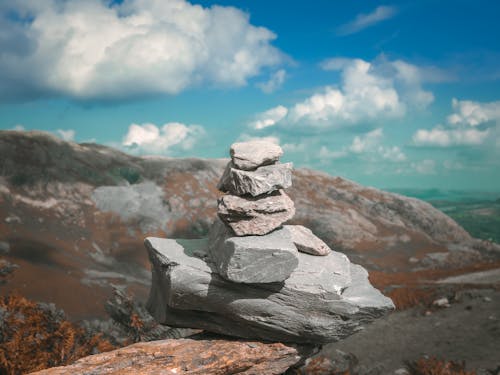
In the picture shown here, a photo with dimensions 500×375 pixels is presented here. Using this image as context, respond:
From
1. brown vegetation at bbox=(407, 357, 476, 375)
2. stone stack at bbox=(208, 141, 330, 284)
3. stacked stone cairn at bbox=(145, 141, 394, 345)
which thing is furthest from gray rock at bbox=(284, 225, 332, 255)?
brown vegetation at bbox=(407, 357, 476, 375)

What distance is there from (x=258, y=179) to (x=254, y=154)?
891mm

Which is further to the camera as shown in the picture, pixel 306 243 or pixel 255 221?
pixel 306 243

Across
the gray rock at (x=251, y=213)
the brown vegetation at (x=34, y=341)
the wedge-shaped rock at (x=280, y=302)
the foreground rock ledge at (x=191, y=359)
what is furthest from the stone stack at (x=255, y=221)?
the brown vegetation at (x=34, y=341)

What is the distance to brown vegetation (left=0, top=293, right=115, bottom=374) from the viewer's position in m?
12.8

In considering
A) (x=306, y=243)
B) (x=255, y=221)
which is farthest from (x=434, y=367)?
(x=255, y=221)

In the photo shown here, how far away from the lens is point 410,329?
2483cm

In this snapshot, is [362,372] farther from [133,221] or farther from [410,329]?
[133,221]

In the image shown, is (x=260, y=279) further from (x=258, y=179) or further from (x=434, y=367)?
(x=434, y=367)

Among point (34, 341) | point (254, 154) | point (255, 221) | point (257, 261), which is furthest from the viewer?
point (34, 341)

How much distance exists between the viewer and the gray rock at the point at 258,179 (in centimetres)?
962

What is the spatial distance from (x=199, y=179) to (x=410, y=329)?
46163 mm

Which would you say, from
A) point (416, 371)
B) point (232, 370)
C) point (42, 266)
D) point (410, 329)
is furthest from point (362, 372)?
point (42, 266)

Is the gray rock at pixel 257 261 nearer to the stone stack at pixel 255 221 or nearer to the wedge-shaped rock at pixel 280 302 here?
the stone stack at pixel 255 221

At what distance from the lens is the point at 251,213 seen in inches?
380
